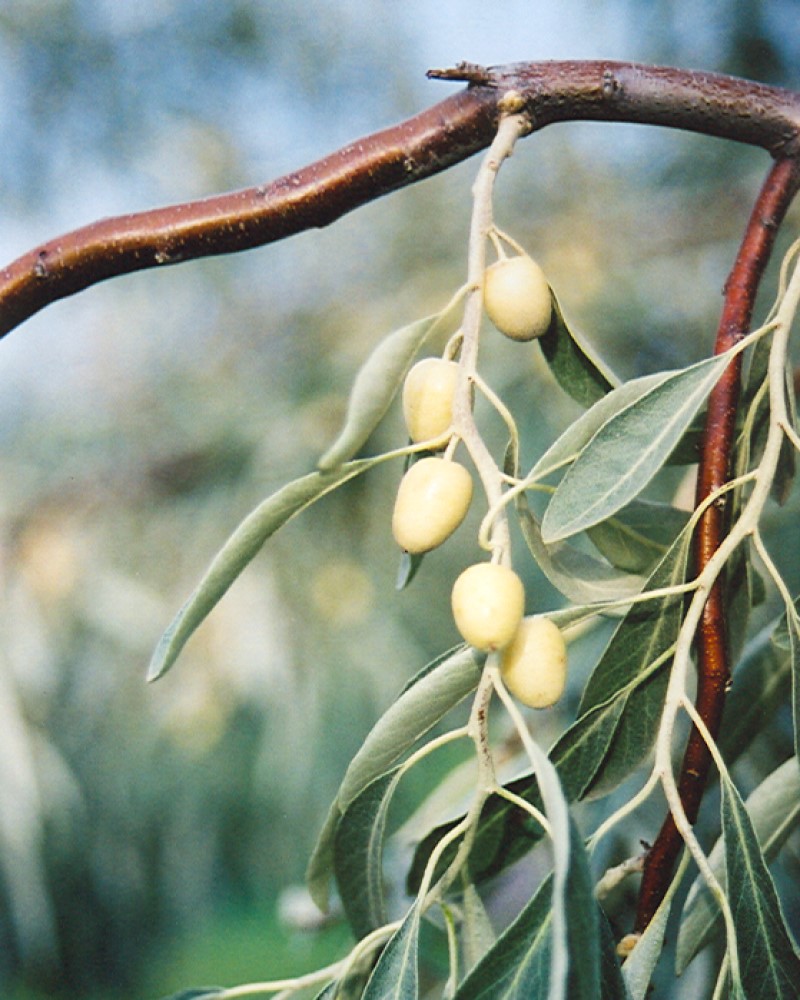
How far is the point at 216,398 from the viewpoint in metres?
1.63

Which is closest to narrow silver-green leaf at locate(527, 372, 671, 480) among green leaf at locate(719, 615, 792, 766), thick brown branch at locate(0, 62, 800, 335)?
thick brown branch at locate(0, 62, 800, 335)

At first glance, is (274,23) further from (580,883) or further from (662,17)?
(580,883)

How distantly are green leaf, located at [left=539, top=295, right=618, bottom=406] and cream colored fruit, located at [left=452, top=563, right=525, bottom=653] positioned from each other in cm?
16

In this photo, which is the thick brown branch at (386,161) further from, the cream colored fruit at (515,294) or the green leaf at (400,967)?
the green leaf at (400,967)

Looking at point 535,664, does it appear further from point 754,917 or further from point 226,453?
point 226,453

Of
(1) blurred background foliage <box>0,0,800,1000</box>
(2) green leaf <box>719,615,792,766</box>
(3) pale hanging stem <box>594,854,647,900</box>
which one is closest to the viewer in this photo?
(3) pale hanging stem <box>594,854,647,900</box>

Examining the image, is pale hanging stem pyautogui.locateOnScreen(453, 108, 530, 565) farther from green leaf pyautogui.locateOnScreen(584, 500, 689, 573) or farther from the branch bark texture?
green leaf pyautogui.locateOnScreen(584, 500, 689, 573)

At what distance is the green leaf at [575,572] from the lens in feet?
1.56

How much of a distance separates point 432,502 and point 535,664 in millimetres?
73

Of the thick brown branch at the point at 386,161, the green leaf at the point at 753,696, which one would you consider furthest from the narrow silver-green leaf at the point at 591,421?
the green leaf at the point at 753,696

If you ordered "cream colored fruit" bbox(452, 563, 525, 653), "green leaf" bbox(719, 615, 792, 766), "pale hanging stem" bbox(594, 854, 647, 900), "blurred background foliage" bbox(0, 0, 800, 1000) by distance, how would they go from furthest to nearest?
"blurred background foliage" bbox(0, 0, 800, 1000) → "green leaf" bbox(719, 615, 792, 766) → "pale hanging stem" bbox(594, 854, 647, 900) → "cream colored fruit" bbox(452, 563, 525, 653)

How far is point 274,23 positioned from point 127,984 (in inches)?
97.7

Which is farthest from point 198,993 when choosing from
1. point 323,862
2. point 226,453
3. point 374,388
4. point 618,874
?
point 226,453

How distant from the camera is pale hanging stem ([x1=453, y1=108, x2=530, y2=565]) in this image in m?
0.39
